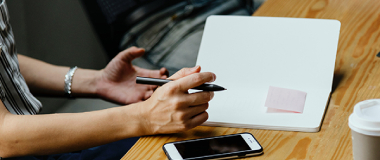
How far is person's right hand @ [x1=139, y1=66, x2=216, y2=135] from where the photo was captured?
24.8 inches

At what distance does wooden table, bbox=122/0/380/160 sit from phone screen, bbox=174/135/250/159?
0.03 metres

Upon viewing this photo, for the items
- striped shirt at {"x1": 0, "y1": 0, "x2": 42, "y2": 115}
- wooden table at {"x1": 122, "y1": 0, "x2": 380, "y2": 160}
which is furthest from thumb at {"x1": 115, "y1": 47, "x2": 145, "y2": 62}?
wooden table at {"x1": 122, "y1": 0, "x2": 380, "y2": 160}

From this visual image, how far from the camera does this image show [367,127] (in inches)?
16.8

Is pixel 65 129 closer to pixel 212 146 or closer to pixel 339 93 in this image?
pixel 212 146

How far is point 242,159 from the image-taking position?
572 millimetres

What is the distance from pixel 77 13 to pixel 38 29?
30cm

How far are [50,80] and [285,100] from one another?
72 cm

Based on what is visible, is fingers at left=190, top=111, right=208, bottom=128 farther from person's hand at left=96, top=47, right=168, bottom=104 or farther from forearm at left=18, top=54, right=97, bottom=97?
forearm at left=18, top=54, right=97, bottom=97

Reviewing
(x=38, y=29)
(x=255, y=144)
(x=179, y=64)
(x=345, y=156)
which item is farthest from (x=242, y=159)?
(x=38, y=29)

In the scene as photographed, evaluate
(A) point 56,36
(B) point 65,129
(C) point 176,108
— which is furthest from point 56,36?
(C) point 176,108

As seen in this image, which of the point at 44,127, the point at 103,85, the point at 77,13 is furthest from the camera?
the point at 77,13

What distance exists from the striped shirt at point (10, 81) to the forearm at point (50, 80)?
15 cm

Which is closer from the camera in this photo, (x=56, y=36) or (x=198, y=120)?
(x=198, y=120)

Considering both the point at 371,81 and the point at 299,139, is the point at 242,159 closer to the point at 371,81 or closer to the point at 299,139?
the point at 299,139
